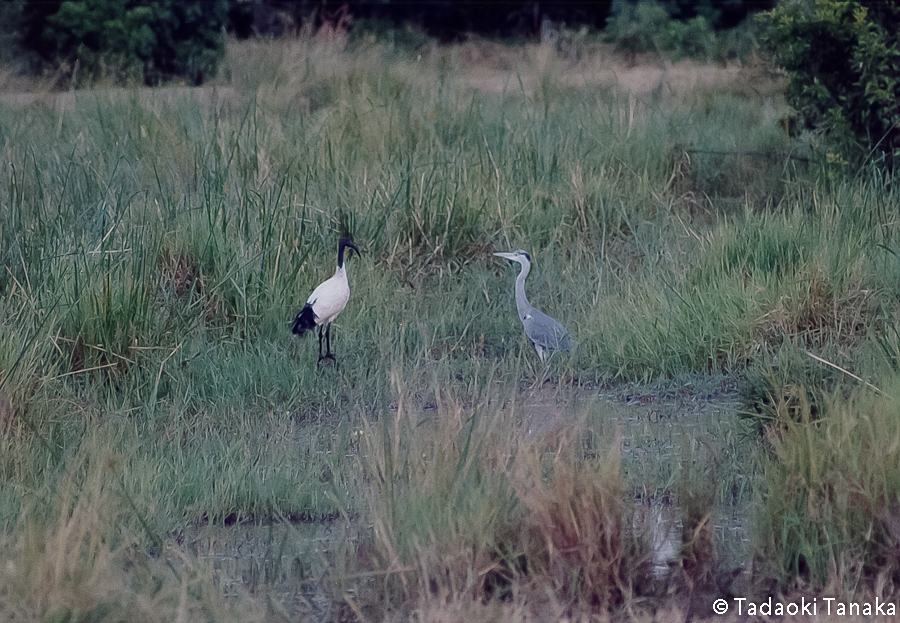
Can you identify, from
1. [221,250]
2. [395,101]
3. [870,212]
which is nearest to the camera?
[221,250]

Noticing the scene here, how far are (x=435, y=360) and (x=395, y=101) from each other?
136 inches

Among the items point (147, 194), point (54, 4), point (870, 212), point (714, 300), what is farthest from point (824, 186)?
point (54, 4)

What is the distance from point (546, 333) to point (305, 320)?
3.48 ft

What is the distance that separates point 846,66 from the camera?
20.1 ft

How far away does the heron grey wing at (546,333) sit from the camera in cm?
428

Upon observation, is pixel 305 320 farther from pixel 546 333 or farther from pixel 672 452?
pixel 672 452

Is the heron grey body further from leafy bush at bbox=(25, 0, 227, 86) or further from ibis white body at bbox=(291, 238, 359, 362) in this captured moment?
leafy bush at bbox=(25, 0, 227, 86)

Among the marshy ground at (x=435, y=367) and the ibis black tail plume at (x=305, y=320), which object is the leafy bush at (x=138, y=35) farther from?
the ibis black tail plume at (x=305, y=320)

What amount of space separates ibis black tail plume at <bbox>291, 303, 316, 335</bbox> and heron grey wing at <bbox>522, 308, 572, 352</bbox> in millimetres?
937

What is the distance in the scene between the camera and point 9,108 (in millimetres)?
7852

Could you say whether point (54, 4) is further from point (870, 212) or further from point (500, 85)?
point (870, 212)

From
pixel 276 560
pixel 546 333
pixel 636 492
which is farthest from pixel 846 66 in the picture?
pixel 276 560

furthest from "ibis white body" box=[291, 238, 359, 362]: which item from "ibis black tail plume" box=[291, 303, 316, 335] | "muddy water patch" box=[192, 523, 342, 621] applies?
"muddy water patch" box=[192, 523, 342, 621]

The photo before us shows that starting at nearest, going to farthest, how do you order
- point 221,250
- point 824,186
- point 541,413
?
point 541,413 → point 221,250 → point 824,186
